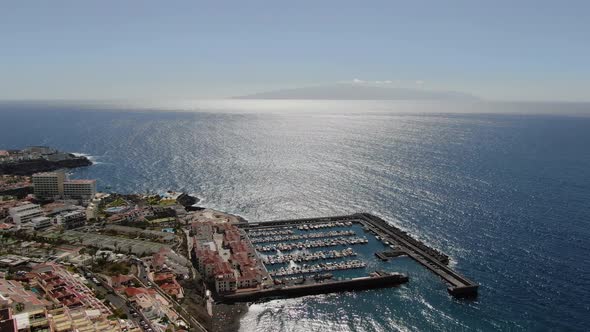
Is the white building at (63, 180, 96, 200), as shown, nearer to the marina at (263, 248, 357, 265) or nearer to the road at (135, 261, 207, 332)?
the road at (135, 261, 207, 332)

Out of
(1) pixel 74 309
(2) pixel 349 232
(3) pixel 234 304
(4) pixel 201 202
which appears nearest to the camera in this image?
(1) pixel 74 309

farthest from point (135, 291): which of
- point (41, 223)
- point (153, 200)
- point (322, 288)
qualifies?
point (153, 200)

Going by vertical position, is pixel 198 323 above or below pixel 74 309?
below

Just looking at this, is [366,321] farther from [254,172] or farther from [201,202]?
[254,172]

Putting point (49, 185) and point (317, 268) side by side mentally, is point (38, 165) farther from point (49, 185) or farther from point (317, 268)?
point (317, 268)

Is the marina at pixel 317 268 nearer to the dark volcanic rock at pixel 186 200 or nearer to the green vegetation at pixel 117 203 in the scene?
the dark volcanic rock at pixel 186 200

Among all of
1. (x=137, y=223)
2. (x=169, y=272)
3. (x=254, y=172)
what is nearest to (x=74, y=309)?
(x=169, y=272)
